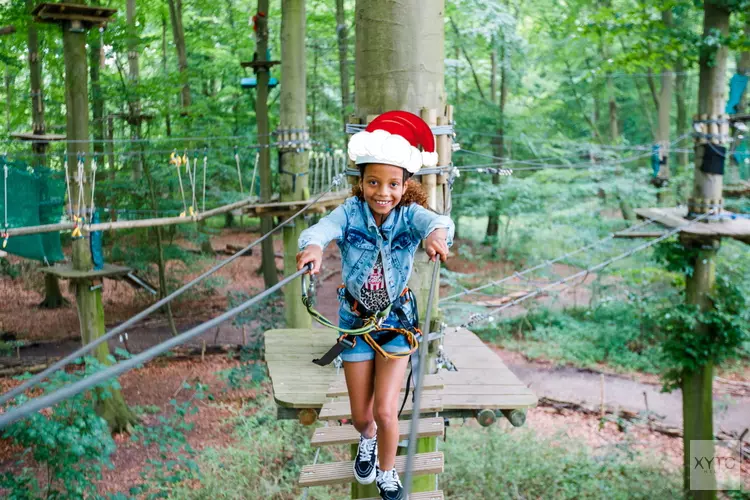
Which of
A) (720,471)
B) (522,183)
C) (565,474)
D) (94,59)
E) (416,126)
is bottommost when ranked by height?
(720,471)

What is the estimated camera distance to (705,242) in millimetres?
7344

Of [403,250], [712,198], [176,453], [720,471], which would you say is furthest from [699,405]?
[403,250]

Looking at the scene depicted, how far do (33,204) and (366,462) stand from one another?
598cm

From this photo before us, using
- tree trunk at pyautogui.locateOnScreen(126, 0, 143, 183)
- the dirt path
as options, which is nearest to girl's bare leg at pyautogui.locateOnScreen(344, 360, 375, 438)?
tree trunk at pyautogui.locateOnScreen(126, 0, 143, 183)

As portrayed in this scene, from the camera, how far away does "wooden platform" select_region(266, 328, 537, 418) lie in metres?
3.10

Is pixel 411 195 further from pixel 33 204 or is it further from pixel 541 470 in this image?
pixel 33 204

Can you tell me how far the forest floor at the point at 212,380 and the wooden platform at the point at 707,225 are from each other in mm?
2942

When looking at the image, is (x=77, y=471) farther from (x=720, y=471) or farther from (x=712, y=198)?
(x=720, y=471)

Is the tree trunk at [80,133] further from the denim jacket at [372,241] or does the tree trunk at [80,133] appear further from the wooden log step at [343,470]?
the denim jacket at [372,241]

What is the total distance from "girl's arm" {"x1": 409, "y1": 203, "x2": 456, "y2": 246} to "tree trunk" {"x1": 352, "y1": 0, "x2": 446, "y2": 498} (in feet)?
2.38

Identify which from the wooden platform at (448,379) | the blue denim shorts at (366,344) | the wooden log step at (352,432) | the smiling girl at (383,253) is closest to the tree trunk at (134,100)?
the wooden platform at (448,379)

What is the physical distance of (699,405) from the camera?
7.59 meters

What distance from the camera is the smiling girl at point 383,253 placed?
2205 millimetres

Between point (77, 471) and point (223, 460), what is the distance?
2211 millimetres
